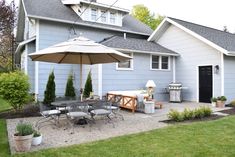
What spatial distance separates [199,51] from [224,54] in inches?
66.6

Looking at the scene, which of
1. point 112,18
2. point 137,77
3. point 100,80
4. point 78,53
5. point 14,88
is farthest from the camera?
point 112,18

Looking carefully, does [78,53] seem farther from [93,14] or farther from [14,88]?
[93,14]

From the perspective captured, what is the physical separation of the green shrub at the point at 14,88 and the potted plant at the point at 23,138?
476cm

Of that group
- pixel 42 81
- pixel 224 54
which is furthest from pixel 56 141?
pixel 224 54

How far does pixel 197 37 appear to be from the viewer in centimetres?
1391

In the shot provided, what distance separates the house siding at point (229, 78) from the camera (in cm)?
1327

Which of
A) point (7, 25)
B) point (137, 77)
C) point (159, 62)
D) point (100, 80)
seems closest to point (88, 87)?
point (100, 80)

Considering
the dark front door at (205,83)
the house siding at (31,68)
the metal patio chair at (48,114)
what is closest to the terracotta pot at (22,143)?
the metal patio chair at (48,114)

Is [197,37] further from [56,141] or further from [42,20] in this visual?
[56,141]

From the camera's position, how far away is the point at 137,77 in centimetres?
1388

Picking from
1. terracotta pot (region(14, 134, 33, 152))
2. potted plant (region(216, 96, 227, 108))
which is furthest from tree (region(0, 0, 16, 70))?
terracotta pot (region(14, 134, 33, 152))

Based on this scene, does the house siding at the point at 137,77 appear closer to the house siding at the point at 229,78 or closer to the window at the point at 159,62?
the window at the point at 159,62

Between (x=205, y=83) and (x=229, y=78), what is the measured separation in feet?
4.38

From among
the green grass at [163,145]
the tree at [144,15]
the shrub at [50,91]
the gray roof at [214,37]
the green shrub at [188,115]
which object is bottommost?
the green grass at [163,145]
